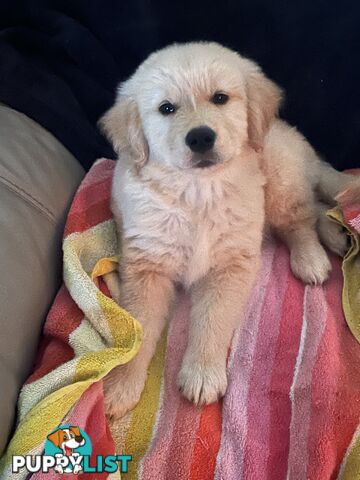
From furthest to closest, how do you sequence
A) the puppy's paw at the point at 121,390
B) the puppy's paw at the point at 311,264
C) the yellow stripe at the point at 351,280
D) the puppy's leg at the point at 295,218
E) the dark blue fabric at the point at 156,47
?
the dark blue fabric at the point at 156,47, the puppy's leg at the point at 295,218, the puppy's paw at the point at 311,264, the yellow stripe at the point at 351,280, the puppy's paw at the point at 121,390

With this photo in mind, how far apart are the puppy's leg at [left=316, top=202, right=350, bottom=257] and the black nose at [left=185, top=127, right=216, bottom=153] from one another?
55cm

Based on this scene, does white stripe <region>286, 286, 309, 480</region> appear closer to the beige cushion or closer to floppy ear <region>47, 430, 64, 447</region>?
floppy ear <region>47, 430, 64, 447</region>

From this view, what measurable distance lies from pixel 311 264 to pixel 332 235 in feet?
0.56

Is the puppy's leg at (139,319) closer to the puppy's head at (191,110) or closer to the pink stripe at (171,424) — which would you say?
the pink stripe at (171,424)

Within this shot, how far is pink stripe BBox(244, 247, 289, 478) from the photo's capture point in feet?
3.84

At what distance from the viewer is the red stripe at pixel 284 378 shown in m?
1.17

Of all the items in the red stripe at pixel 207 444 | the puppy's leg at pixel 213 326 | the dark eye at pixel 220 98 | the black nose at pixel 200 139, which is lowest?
the red stripe at pixel 207 444

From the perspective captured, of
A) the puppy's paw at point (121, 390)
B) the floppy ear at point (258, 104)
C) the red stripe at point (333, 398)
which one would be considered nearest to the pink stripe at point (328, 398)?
the red stripe at point (333, 398)

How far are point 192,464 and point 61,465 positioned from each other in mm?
265

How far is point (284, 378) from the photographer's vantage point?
1.31m

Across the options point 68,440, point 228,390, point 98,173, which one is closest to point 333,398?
point 228,390

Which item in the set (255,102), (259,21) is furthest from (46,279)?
(259,21)

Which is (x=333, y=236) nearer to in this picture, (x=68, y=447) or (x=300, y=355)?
(x=300, y=355)

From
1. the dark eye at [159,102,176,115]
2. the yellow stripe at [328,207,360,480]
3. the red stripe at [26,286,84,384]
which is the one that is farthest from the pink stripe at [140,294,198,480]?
the dark eye at [159,102,176,115]
